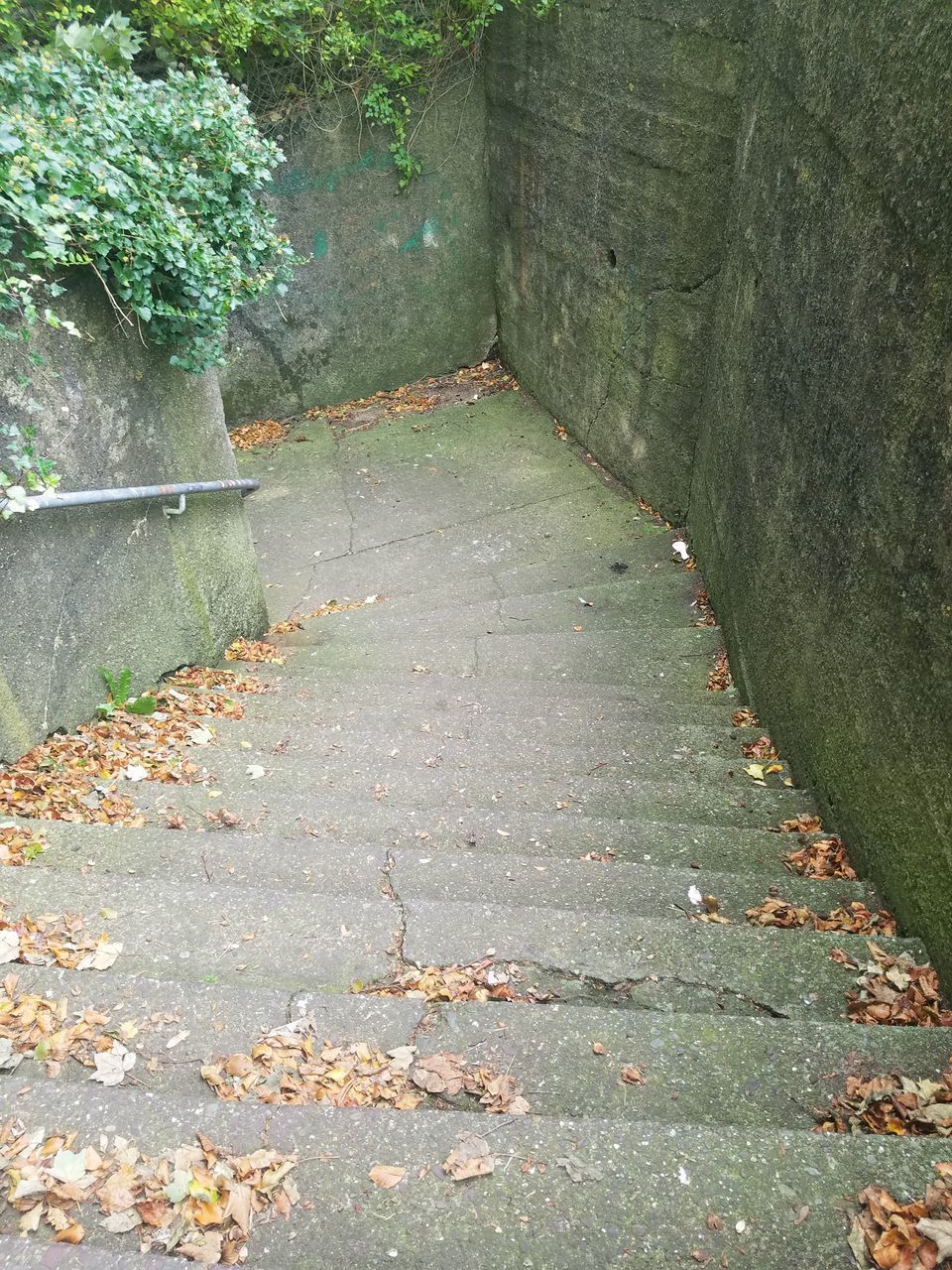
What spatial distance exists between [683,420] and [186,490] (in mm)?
3311

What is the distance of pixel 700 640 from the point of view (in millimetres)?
4824

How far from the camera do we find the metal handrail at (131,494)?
3.23 meters

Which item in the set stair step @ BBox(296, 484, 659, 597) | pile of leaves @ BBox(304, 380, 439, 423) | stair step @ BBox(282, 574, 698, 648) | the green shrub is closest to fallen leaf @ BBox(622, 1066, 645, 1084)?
the green shrub

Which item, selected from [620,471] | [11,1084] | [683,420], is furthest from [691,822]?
[620,471]

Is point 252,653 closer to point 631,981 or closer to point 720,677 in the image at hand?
point 720,677

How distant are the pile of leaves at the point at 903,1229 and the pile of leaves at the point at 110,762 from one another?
2.42m

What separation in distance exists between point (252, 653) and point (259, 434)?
4298 mm

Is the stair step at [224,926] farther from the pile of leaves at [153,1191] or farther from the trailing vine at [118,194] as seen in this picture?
the trailing vine at [118,194]

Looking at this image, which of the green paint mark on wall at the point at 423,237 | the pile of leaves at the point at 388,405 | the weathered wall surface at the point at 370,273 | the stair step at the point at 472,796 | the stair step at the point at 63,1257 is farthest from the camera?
the pile of leaves at the point at 388,405

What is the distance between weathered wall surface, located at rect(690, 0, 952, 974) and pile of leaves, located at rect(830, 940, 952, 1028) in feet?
0.28

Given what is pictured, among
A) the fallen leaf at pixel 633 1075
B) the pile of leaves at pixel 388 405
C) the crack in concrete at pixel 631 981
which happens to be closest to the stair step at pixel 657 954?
the crack in concrete at pixel 631 981

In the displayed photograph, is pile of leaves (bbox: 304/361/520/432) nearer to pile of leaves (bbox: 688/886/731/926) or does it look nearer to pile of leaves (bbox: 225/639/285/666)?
pile of leaves (bbox: 225/639/285/666)

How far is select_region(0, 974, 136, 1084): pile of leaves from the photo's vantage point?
1.89 metres

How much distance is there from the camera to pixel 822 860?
293cm
